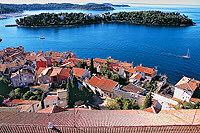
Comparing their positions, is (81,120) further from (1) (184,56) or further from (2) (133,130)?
(1) (184,56)

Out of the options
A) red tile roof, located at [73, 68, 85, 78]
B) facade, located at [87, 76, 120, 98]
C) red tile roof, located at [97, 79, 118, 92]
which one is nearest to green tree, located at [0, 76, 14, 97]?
red tile roof, located at [73, 68, 85, 78]

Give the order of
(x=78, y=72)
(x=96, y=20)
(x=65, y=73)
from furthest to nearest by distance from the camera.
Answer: (x=96, y=20)
(x=78, y=72)
(x=65, y=73)

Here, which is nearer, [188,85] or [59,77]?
[188,85]

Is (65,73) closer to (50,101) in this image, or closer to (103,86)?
(103,86)

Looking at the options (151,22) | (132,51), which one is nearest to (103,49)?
(132,51)

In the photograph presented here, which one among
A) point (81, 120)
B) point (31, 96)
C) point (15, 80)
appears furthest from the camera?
point (15, 80)

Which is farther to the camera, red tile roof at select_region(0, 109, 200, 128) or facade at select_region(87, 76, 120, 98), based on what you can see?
facade at select_region(87, 76, 120, 98)

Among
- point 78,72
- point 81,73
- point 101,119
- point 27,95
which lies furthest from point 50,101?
point 101,119

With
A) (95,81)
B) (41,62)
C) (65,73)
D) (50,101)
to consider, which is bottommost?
(50,101)

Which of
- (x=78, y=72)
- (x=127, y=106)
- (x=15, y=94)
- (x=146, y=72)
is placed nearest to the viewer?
(x=127, y=106)

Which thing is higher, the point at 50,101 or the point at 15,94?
the point at 50,101

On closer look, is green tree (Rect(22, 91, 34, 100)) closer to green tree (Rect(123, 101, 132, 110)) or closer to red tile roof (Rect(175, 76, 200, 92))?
green tree (Rect(123, 101, 132, 110))
